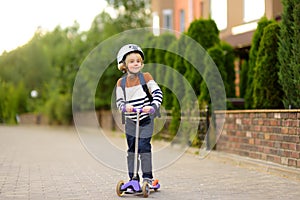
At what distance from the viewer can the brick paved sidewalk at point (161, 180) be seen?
307 inches

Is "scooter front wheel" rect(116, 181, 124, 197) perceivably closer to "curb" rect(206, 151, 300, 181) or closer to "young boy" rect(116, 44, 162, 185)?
"young boy" rect(116, 44, 162, 185)

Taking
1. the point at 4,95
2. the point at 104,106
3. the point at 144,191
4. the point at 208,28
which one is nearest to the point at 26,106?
the point at 4,95

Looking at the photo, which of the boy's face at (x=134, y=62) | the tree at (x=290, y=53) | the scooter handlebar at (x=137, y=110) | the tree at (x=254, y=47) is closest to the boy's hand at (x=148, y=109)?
the scooter handlebar at (x=137, y=110)

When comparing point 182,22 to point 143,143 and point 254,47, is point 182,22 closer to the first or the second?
point 254,47

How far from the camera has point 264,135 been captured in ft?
37.3

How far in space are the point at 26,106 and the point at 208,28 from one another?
45.6 m

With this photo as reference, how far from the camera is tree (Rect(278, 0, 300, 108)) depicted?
435 inches

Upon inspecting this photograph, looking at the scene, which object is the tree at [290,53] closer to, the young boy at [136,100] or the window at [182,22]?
the young boy at [136,100]

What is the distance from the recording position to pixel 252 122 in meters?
12.0

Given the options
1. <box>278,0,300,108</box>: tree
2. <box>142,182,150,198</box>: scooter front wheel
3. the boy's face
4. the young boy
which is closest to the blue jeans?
the young boy

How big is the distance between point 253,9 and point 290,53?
906 centimetres

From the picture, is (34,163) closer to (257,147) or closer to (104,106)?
(257,147)

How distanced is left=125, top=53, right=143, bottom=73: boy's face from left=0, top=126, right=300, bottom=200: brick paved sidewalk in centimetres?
159

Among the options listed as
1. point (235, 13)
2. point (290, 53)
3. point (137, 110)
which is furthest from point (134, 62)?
point (235, 13)
